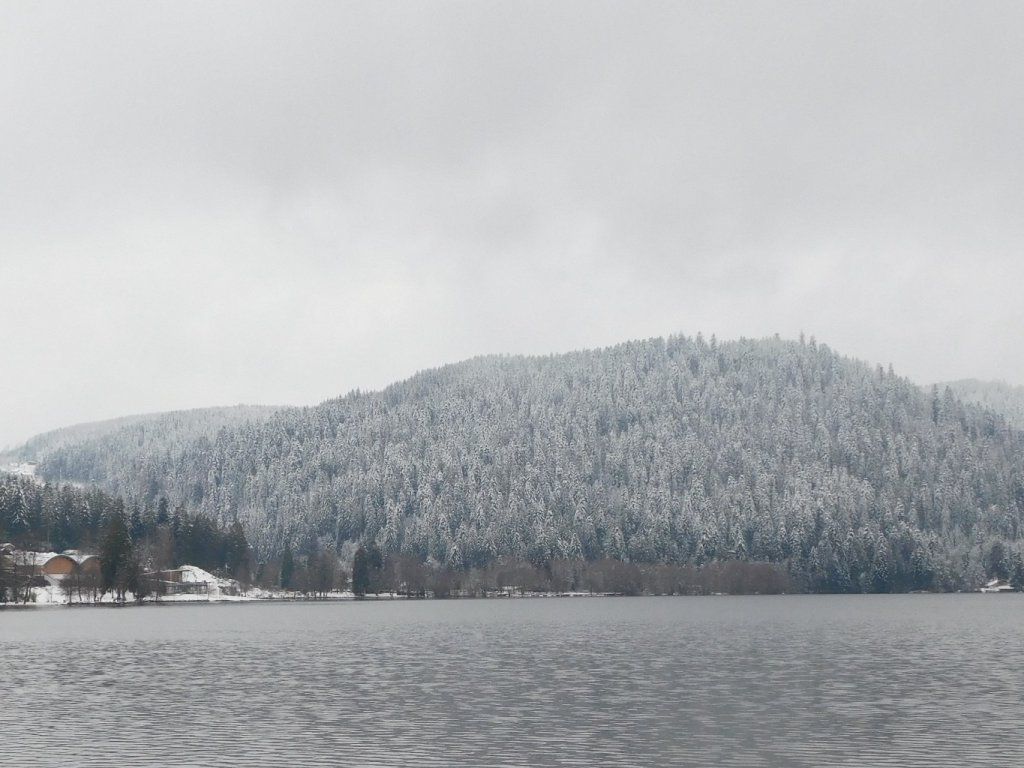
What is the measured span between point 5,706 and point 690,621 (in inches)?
4011

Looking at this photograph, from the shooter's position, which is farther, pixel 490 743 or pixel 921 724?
pixel 921 724

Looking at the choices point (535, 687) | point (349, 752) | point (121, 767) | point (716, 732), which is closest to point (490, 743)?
point (349, 752)

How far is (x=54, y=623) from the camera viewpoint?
474 ft

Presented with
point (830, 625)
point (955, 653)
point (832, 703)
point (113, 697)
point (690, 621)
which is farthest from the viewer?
→ point (690, 621)

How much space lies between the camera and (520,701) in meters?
55.7

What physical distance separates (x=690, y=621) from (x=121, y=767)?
111693 millimetres

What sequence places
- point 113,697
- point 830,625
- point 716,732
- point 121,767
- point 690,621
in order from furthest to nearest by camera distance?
point 690,621, point 830,625, point 113,697, point 716,732, point 121,767

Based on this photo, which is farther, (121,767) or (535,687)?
(535,687)

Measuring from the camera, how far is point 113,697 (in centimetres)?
5862

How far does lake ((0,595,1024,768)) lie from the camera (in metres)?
41.3

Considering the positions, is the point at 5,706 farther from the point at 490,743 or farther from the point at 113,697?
the point at 490,743

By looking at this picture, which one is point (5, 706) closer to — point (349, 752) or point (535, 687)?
point (349, 752)

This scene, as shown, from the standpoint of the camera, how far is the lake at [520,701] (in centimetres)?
4128

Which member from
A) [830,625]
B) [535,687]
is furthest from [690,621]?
[535,687]
